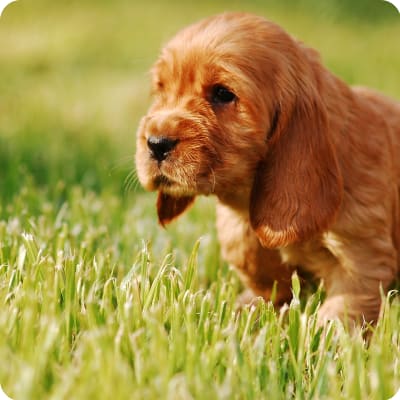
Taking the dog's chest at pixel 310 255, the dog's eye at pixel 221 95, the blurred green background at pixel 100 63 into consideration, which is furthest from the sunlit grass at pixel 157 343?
the blurred green background at pixel 100 63

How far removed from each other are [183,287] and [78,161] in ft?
9.15

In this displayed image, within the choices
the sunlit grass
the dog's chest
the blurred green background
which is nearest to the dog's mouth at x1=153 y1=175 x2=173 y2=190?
the sunlit grass

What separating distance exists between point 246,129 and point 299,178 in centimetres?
31

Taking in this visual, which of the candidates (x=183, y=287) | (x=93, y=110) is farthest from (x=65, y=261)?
(x=93, y=110)

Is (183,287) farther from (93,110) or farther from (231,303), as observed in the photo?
(93,110)

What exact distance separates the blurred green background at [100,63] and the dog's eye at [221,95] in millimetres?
2009

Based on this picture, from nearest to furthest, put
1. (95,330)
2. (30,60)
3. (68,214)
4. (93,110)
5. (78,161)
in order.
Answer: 1. (95,330)
2. (68,214)
3. (78,161)
4. (93,110)
5. (30,60)

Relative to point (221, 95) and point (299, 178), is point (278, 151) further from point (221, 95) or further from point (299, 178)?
point (221, 95)

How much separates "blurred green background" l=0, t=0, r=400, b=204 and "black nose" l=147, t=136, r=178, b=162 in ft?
6.62

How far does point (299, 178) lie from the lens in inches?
124

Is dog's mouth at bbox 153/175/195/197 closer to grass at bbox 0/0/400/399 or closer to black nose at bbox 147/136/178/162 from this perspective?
black nose at bbox 147/136/178/162

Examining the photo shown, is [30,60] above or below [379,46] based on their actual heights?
below

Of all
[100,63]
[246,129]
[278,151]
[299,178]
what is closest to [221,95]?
[246,129]

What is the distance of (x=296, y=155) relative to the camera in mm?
3141
